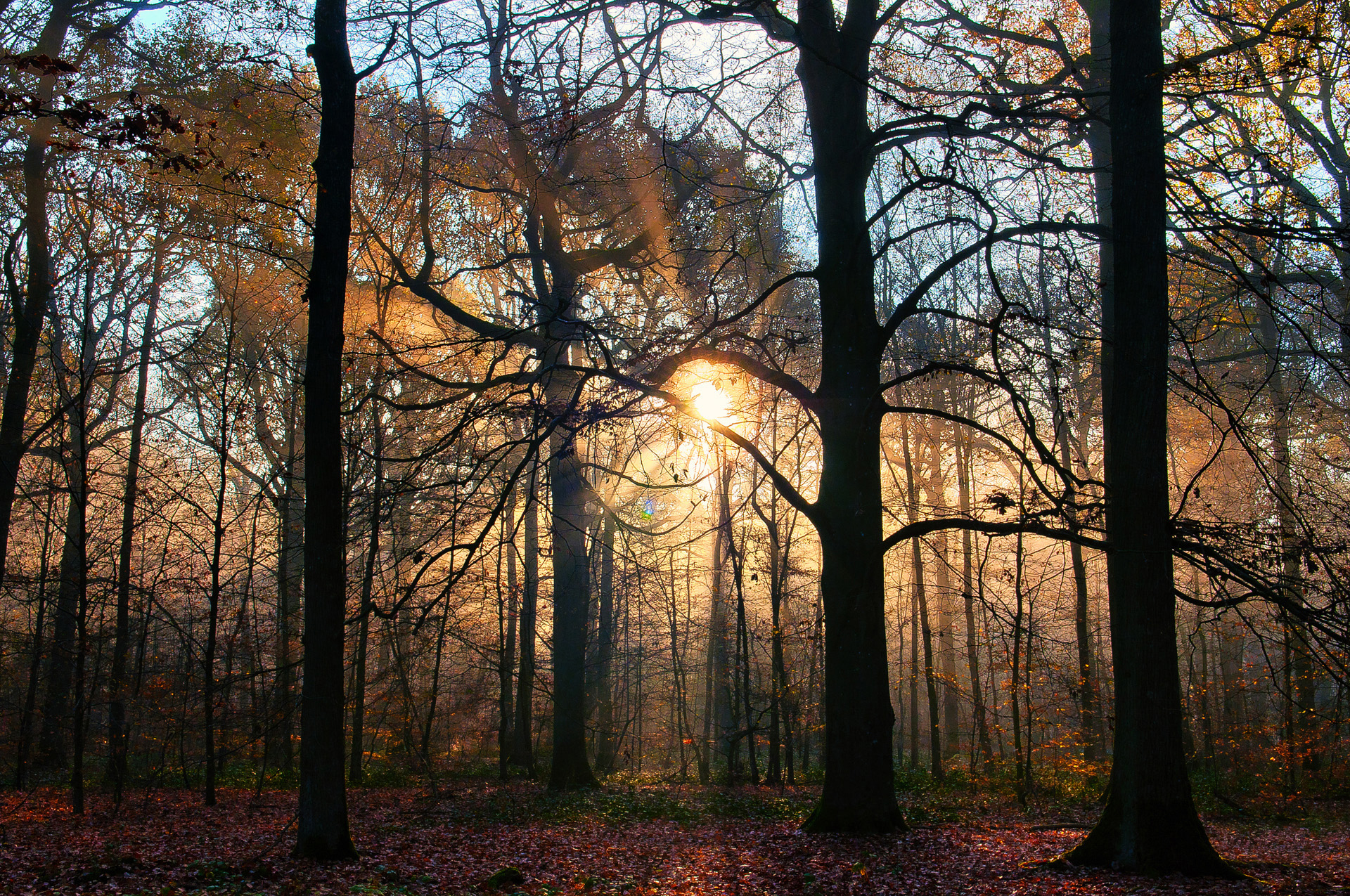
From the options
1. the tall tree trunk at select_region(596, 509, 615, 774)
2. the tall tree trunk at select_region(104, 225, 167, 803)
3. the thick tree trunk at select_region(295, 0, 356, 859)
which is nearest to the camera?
the thick tree trunk at select_region(295, 0, 356, 859)

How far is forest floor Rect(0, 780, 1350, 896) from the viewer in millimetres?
6012

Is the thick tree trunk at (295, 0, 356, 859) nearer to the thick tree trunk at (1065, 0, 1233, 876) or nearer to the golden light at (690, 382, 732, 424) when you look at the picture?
the golden light at (690, 382, 732, 424)

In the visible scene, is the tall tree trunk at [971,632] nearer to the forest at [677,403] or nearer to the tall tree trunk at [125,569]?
the forest at [677,403]

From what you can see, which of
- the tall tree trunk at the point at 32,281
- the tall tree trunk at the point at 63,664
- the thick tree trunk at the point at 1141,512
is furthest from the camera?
the tall tree trunk at the point at 63,664

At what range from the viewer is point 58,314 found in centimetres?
1312

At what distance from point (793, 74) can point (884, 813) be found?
372 inches

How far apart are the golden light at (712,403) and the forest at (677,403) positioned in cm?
24

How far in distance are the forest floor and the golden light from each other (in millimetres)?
4947

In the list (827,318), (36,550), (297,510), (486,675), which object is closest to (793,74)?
(827,318)

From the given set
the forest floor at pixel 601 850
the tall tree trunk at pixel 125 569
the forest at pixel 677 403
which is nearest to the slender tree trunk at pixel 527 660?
the forest at pixel 677 403

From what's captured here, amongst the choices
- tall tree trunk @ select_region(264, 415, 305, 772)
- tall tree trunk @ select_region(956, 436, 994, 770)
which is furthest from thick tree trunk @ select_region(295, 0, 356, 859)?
tall tree trunk @ select_region(956, 436, 994, 770)

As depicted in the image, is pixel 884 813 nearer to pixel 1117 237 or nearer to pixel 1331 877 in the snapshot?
pixel 1331 877

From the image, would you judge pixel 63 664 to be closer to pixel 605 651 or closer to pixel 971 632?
pixel 605 651

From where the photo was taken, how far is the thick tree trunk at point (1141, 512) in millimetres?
5918
